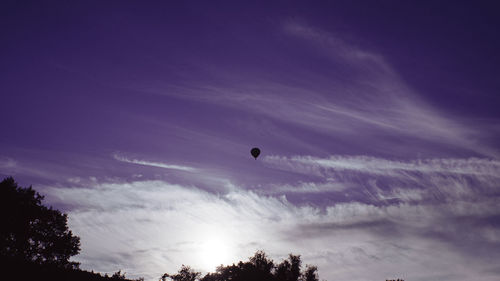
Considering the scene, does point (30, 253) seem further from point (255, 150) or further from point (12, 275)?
point (255, 150)

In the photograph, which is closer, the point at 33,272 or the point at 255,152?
the point at 33,272

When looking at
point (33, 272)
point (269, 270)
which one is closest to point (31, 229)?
point (33, 272)

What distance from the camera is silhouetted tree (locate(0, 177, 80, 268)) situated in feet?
118

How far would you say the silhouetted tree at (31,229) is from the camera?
3588 cm

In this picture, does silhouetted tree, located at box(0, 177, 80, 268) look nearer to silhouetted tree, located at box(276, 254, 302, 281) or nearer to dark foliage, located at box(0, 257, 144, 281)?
dark foliage, located at box(0, 257, 144, 281)

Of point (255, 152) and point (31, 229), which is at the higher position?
point (255, 152)

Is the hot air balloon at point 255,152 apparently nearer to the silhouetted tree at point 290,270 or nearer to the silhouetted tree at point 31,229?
the silhouetted tree at point 31,229

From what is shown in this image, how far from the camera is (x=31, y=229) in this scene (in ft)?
125

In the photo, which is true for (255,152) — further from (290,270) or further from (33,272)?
(290,270)

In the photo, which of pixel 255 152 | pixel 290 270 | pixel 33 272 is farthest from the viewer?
pixel 290 270

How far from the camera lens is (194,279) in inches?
3703

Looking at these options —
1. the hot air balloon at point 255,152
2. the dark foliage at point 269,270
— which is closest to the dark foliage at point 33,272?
the hot air balloon at point 255,152

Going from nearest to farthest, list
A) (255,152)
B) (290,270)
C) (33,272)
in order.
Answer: (33,272) → (255,152) → (290,270)

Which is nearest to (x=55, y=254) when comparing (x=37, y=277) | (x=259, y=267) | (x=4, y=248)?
(x=4, y=248)
